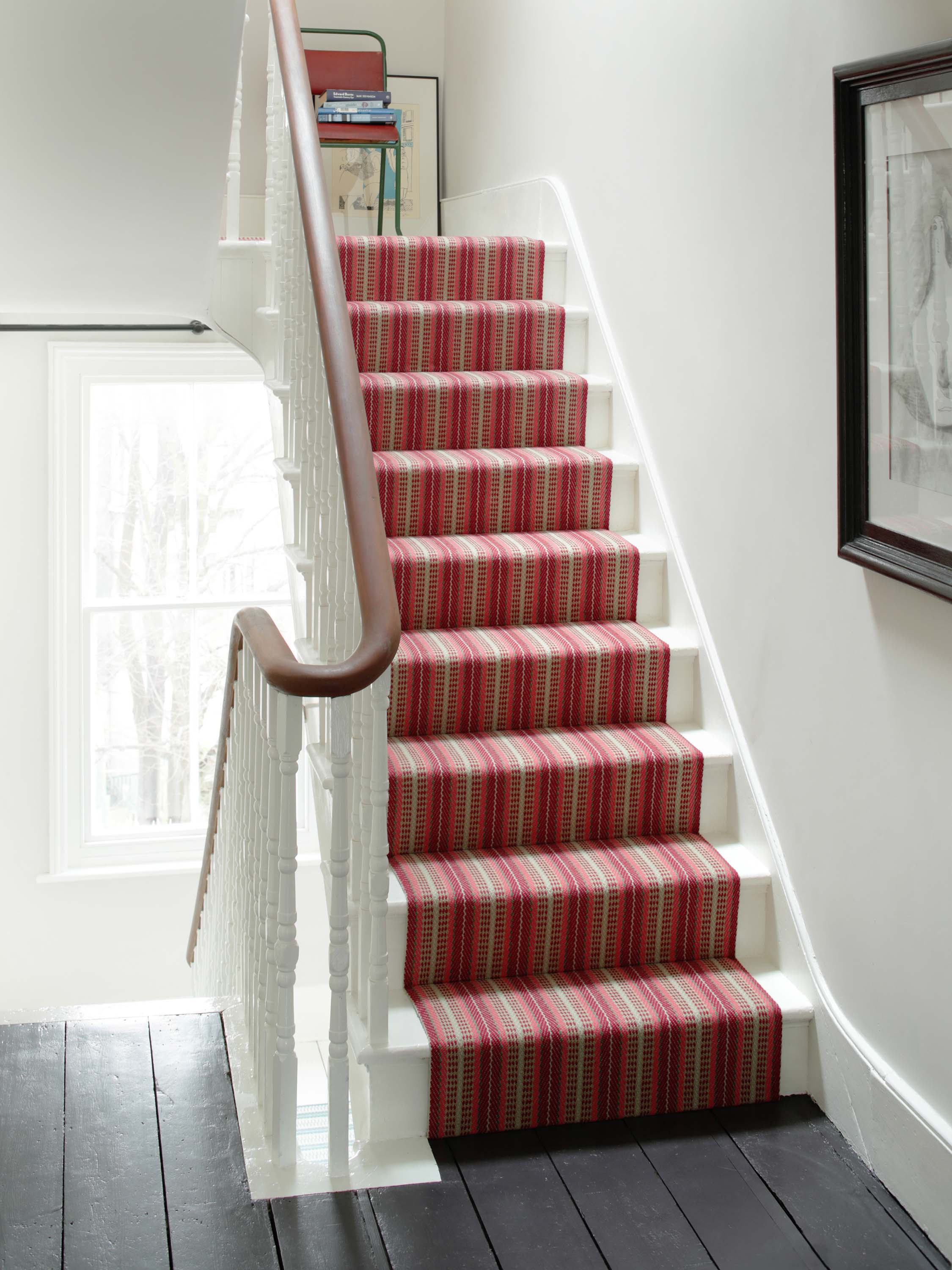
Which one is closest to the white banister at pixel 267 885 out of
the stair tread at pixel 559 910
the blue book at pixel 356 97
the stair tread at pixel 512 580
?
the stair tread at pixel 559 910

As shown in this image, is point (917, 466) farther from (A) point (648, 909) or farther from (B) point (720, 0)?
(B) point (720, 0)

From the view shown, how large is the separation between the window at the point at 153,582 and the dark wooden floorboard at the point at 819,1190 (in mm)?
3524

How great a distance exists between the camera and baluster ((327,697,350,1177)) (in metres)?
2.02

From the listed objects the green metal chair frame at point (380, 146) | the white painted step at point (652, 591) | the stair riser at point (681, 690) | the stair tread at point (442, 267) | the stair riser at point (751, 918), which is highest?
the green metal chair frame at point (380, 146)

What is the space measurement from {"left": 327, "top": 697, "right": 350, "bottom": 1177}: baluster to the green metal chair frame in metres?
3.37

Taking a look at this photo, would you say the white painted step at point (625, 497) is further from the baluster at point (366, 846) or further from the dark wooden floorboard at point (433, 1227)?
the dark wooden floorboard at point (433, 1227)

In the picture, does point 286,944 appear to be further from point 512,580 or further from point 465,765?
point 512,580

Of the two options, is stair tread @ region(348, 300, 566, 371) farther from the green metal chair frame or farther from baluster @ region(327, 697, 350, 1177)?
baluster @ region(327, 697, 350, 1177)

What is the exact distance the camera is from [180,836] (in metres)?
5.39

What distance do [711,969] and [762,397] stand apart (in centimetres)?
118

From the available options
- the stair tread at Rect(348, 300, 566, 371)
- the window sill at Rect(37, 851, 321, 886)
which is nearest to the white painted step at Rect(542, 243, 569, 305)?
the stair tread at Rect(348, 300, 566, 371)

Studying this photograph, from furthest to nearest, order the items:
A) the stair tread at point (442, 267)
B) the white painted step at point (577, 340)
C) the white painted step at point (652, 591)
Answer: the stair tread at point (442, 267), the white painted step at point (577, 340), the white painted step at point (652, 591)

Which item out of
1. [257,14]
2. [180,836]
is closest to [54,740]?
[180,836]

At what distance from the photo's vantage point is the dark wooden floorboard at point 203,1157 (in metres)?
1.92
